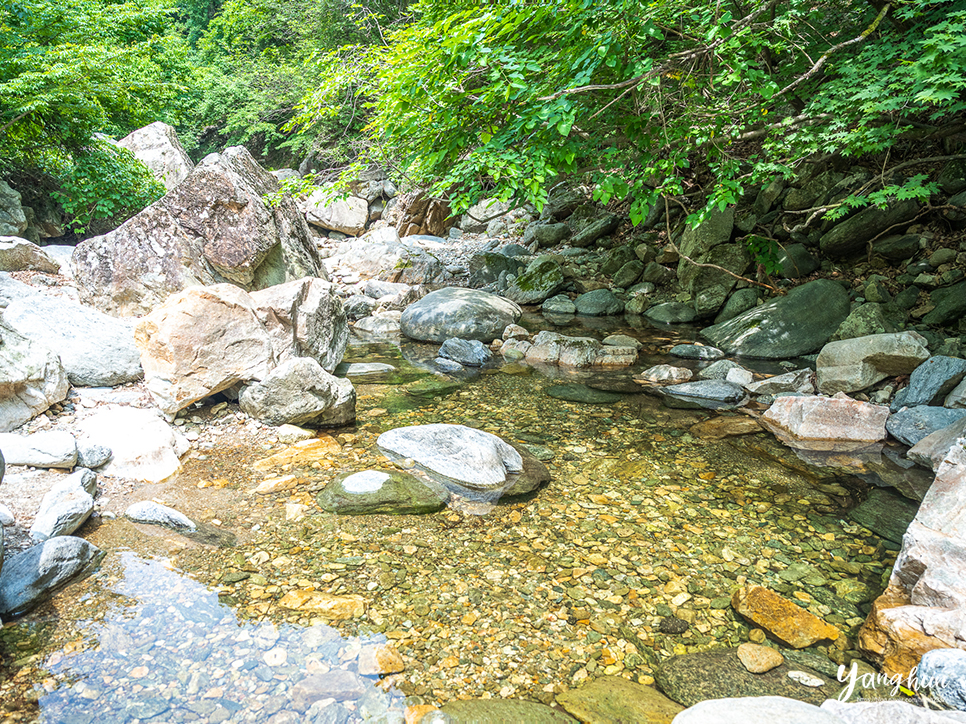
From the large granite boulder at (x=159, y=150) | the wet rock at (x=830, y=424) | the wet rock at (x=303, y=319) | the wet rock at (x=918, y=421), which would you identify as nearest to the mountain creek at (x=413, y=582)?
the wet rock at (x=830, y=424)

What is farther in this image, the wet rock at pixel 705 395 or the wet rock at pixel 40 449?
the wet rock at pixel 705 395

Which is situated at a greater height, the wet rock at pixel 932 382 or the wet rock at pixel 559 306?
the wet rock at pixel 932 382

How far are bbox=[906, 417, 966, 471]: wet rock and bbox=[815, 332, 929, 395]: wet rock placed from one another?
106 cm

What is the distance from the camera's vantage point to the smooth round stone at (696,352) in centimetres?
710

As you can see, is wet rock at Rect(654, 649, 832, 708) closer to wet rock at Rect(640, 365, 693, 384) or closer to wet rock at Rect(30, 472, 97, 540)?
wet rock at Rect(30, 472, 97, 540)

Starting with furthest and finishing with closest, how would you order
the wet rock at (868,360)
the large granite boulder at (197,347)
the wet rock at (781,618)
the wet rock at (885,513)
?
the wet rock at (868,360)
the large granite boulder at (197,347)
the wet rock at (885,513)
the wet rock at (781,618)

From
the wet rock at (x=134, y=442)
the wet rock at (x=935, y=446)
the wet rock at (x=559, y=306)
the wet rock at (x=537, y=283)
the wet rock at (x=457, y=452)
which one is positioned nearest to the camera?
the wet rock at (x=134, y=442)

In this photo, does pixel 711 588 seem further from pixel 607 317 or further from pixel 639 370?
pixel 607 317

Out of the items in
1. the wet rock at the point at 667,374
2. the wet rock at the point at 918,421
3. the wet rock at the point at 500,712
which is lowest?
the wet rock at the point at 667,374

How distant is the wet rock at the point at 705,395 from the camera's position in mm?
5512

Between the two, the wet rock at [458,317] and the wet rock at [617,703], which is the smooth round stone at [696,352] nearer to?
the wet rock at [458,317]

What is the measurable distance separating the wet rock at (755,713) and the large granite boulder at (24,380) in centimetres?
436

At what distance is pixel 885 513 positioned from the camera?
3.44 m

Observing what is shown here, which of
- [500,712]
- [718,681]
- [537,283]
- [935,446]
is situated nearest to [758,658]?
[718,681]
